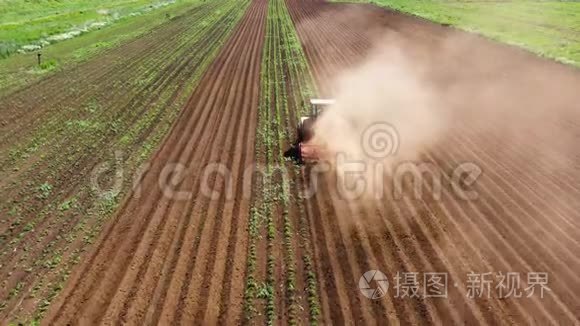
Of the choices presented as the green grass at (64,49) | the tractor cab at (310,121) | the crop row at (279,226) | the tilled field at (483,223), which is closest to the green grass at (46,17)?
the green grass at (64,49)

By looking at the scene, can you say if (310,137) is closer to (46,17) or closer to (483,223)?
(483,223)

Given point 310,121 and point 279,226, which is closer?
point 279,226

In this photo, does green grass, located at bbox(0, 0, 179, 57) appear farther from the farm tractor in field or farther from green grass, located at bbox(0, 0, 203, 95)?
the farm tractor in field

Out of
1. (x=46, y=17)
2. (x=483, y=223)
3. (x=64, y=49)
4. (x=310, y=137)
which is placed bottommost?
(x=483, y=223)

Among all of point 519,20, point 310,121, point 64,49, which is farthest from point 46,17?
point 519,20

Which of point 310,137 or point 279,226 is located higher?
point 310,137

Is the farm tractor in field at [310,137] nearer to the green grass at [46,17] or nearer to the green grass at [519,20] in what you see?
the green grass at [519,20]

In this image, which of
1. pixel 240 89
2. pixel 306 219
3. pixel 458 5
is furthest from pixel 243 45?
pixel 458 5
